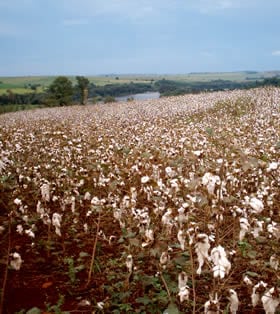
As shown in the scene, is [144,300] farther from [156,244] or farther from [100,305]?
[156,244]

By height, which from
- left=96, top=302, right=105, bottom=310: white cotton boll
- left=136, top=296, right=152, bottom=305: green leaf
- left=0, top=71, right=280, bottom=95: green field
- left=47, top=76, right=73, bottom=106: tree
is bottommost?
left=96, top=302, right=105, bottom=310: white cotton boll

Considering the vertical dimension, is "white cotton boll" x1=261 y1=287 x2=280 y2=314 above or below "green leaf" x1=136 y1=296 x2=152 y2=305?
above

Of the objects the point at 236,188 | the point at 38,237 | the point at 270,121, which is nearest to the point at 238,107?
the point at 270,121

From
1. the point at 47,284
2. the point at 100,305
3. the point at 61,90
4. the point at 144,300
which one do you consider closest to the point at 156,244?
the point at 144,300

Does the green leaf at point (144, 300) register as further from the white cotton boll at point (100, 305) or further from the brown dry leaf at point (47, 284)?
the brown dry leaf at point (47, 284)

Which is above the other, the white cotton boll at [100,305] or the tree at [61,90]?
the tree at [61,90]

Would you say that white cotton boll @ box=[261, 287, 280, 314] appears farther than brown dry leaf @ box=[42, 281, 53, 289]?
No

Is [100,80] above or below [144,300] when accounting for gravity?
above

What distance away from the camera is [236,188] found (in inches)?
229

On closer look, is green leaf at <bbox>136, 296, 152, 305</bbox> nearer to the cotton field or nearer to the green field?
the cotton field

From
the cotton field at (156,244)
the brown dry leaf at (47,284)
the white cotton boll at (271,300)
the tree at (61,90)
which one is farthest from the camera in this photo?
the tree at (61,90)

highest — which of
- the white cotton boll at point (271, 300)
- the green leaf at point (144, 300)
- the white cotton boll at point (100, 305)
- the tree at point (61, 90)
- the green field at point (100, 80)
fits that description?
the green field at point (100, 80)

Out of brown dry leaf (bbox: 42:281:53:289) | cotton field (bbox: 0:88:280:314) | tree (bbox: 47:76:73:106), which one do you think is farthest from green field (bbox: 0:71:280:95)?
brown dry leaf (bbox: 42:281:53:289)

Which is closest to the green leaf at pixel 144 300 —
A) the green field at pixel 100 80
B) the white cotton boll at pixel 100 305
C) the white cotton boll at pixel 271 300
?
the white cotton boll at pixel 100 305
